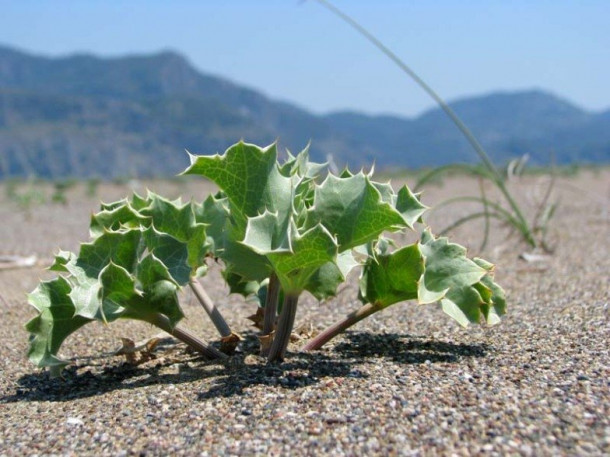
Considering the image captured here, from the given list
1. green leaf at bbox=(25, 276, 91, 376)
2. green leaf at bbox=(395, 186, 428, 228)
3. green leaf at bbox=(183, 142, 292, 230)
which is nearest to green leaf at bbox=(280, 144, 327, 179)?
green leaf at bbox=(183, 142, 292, 230)

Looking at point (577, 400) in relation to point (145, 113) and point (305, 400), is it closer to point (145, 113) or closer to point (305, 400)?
point (305, 400)

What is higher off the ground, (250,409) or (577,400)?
(577,400)

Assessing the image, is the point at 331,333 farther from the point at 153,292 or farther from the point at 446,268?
the point at 153,292

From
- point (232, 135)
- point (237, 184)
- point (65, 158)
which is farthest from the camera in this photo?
point (232, 135)

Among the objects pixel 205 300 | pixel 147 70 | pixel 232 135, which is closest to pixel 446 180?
pixel 205 300

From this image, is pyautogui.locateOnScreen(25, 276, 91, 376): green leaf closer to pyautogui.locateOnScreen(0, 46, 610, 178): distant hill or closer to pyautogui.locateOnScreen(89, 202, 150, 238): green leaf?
pyautogui.locateOnScreen(89, 202, 150, 238): green leaf

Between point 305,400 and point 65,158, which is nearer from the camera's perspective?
point 305,400

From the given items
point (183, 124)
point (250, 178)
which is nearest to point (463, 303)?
point (250, 178)
